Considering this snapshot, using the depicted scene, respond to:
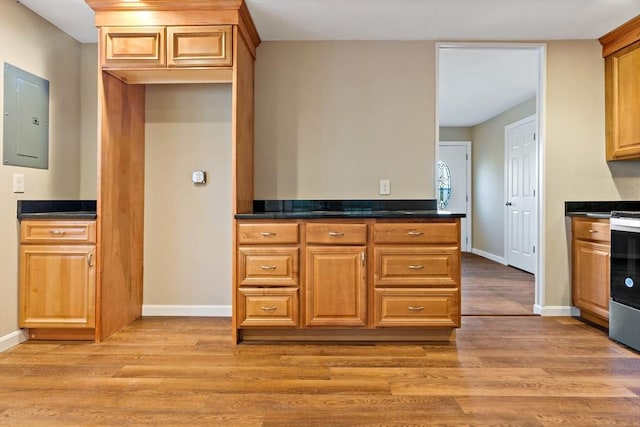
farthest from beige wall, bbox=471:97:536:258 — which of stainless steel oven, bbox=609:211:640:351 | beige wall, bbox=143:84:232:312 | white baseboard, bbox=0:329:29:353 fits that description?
white baseboard, bbox=0:329:29:353

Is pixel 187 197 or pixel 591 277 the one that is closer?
pixel 591 277

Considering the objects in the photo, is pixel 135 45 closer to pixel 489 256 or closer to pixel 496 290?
pixel 496 290

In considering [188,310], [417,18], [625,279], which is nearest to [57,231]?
[188,310]

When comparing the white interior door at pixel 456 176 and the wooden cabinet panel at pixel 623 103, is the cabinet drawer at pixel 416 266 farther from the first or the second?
the white interior door at pixel 456 176

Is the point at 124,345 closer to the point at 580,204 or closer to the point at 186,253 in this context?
the point at 186,253

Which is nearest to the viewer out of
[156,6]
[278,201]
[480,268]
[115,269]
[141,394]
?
[141,394]

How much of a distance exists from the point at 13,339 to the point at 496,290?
427 centimetres

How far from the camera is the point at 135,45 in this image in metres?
2.66

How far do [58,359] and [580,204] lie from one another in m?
3.99

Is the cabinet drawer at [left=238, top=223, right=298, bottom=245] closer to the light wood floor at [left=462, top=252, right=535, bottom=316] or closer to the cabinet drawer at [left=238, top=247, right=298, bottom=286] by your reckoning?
the cabinet drawer at [left=238, top=247, right=298, bottom=286]

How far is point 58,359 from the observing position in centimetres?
240

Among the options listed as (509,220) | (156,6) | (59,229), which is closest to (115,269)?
(59,229)

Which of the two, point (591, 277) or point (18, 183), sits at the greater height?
point (18, 183)

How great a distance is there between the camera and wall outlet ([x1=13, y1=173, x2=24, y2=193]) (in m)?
2.59
